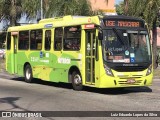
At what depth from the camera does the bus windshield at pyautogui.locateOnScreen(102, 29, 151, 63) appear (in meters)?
15.5

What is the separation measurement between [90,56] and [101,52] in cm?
76

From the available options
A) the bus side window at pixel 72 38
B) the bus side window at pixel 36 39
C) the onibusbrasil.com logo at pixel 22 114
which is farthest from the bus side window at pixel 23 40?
the onibusbrasil.com logo at pixel 22 114

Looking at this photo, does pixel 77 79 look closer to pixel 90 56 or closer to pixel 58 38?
pixel 90 56

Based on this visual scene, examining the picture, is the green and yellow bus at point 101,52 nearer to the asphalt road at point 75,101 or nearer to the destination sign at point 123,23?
the destination sign at point 123,23

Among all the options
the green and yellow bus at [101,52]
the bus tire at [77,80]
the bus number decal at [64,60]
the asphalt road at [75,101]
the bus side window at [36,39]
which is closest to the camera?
the asphalt road at [75,101]

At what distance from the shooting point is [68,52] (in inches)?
685

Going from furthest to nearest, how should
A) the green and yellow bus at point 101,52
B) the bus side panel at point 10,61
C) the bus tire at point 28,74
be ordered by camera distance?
1. the bus side panel at point 10,61
2. the bus tire at point 28,74
3. the green and yellow bus at point 101,52

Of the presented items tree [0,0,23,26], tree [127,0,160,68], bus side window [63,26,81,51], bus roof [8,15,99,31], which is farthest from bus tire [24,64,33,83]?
tree [0,0,23,26]

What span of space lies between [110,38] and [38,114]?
18.3 feet

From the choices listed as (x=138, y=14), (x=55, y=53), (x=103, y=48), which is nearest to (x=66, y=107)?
(x=103, y=48)

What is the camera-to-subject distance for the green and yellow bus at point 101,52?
15.4 metres

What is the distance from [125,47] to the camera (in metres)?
15.7

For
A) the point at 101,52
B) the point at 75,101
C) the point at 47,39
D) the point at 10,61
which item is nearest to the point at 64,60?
the point at 47,39

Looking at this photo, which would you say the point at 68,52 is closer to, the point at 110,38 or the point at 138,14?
the point at 110,38
